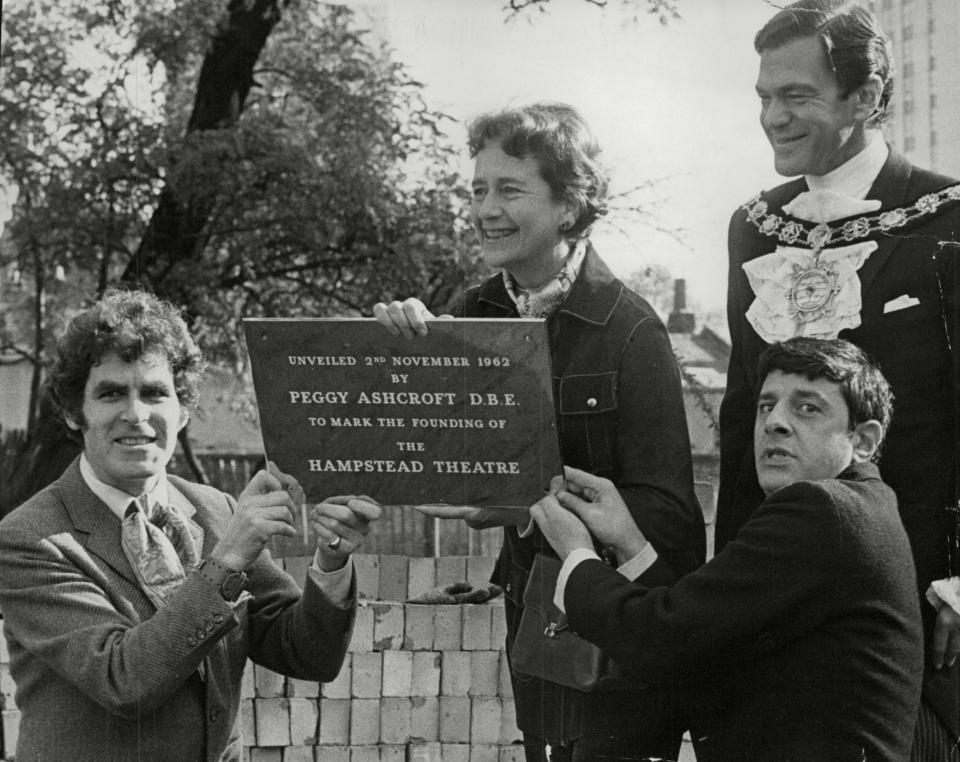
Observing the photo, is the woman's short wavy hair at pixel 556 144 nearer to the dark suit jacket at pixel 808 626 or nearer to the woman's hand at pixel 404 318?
the woman's hand at pixel 404 318

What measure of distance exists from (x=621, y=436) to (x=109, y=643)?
1243mm

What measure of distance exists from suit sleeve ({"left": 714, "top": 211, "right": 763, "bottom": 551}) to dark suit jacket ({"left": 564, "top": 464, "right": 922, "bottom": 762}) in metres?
0.46

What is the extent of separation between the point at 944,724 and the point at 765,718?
1.74ft

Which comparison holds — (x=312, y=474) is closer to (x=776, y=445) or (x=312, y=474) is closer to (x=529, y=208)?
(x=529, y=208)

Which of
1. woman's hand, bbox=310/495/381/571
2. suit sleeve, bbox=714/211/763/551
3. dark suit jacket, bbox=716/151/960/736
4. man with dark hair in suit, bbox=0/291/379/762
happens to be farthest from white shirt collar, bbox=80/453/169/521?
dark suit jacket, bbox=716/151/960/736

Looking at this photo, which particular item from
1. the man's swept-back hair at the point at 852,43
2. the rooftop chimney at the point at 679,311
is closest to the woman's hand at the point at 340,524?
the rooftop chimney at the point at 679,311

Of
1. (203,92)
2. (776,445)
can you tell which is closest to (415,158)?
(203,92)

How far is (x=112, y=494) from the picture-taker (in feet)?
9.93

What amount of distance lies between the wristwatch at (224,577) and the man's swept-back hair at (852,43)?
1796mm

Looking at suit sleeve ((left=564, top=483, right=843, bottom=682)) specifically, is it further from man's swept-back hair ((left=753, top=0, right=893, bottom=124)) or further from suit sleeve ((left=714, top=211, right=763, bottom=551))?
man's swept-back hair ((left=753, top=0, right=893, bottom=124))

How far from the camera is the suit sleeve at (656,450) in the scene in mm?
3025

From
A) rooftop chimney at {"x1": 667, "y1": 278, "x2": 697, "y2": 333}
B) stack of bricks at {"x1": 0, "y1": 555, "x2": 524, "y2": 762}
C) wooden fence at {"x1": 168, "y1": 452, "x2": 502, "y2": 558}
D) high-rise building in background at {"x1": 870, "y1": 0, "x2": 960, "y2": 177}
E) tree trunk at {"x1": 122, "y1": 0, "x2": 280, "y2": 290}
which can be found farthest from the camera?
wooden fence at {"x1": 168, "y1": 452, "x2": 502, "y2": 558}

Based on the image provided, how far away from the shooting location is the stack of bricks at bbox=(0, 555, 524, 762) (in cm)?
452

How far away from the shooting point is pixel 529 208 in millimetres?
3133
